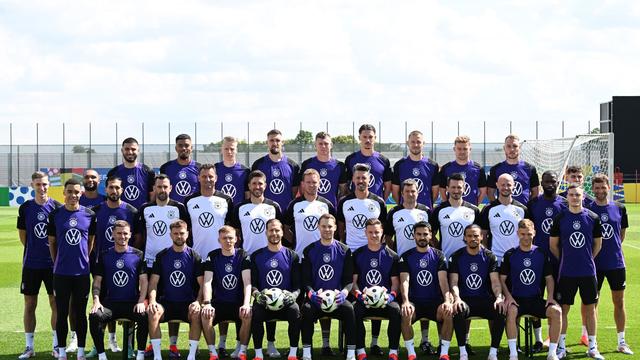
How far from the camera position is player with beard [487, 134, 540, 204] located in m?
8.88

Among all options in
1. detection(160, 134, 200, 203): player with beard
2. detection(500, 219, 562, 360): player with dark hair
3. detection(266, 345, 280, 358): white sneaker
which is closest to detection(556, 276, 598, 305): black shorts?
detection(500, 219, 562, 360): player with dark hair

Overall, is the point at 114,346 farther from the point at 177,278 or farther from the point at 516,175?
the point at 516,175

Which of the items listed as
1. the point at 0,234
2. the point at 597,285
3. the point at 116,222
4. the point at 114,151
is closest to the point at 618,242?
the point at 597,285

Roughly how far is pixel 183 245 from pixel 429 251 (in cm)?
229

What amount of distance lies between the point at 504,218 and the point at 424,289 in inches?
42.8

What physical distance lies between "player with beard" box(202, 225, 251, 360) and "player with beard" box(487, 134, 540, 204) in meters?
2.89

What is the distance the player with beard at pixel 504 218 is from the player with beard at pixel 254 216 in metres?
2.09

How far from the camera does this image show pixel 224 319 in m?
7.79

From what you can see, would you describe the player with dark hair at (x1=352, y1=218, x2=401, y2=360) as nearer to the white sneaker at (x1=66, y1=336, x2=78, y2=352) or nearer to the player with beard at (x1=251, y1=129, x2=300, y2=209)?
the player with beard at (x1=251, y1=129, x2=300, y2=209)

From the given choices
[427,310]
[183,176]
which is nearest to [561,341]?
[427,310]

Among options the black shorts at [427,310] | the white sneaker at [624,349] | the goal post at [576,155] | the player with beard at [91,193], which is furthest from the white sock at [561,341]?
the goal post at [576,155]

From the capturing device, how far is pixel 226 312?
25.5 feet

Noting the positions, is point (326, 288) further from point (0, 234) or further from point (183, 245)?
point (0, 234)

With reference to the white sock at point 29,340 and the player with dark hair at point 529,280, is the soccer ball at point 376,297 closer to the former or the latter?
the player with dark hair at point 529,280
